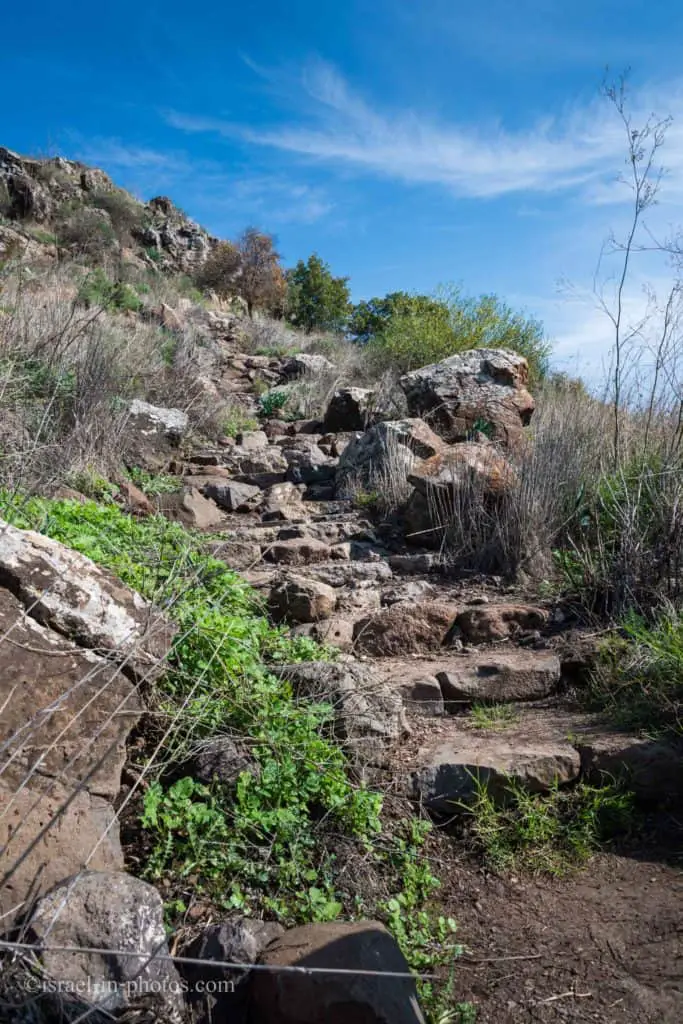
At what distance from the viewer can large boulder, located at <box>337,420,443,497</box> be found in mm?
7269

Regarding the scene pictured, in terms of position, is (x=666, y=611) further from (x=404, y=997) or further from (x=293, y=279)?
(x=293, y=279)

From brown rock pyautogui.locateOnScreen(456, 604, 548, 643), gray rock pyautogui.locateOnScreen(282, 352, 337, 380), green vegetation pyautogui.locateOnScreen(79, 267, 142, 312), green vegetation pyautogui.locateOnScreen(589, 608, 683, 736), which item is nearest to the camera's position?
green vegetation pyautogui.locateOnScreen(589, 608, 683, 736)

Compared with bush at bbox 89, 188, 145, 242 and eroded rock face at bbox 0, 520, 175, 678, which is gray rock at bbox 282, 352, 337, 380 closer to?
eroded rock face at bbox 0, 520, 175, 678

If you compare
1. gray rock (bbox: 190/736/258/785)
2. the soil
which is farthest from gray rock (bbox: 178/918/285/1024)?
the soil

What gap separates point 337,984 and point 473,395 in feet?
24.3

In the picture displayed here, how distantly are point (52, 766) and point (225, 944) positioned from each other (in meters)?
0.73

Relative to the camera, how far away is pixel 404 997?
2.03m

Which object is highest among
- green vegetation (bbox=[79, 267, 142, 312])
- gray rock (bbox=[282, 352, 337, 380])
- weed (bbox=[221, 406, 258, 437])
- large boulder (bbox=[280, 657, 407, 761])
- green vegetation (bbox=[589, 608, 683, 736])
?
green vegetation (bbox=[79, 267, 142, 312])

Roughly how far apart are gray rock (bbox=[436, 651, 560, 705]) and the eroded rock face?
1.63m

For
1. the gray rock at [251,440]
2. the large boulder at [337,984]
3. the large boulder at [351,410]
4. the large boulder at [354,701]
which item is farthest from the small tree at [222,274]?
the large boulder at [337,984]

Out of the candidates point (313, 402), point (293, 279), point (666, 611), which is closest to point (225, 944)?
point (666, 611)

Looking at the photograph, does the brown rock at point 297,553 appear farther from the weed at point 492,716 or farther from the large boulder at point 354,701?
the large boulder at point 354,701

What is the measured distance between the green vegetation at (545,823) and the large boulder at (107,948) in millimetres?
1337

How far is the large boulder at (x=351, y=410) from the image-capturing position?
10094 millimetres
